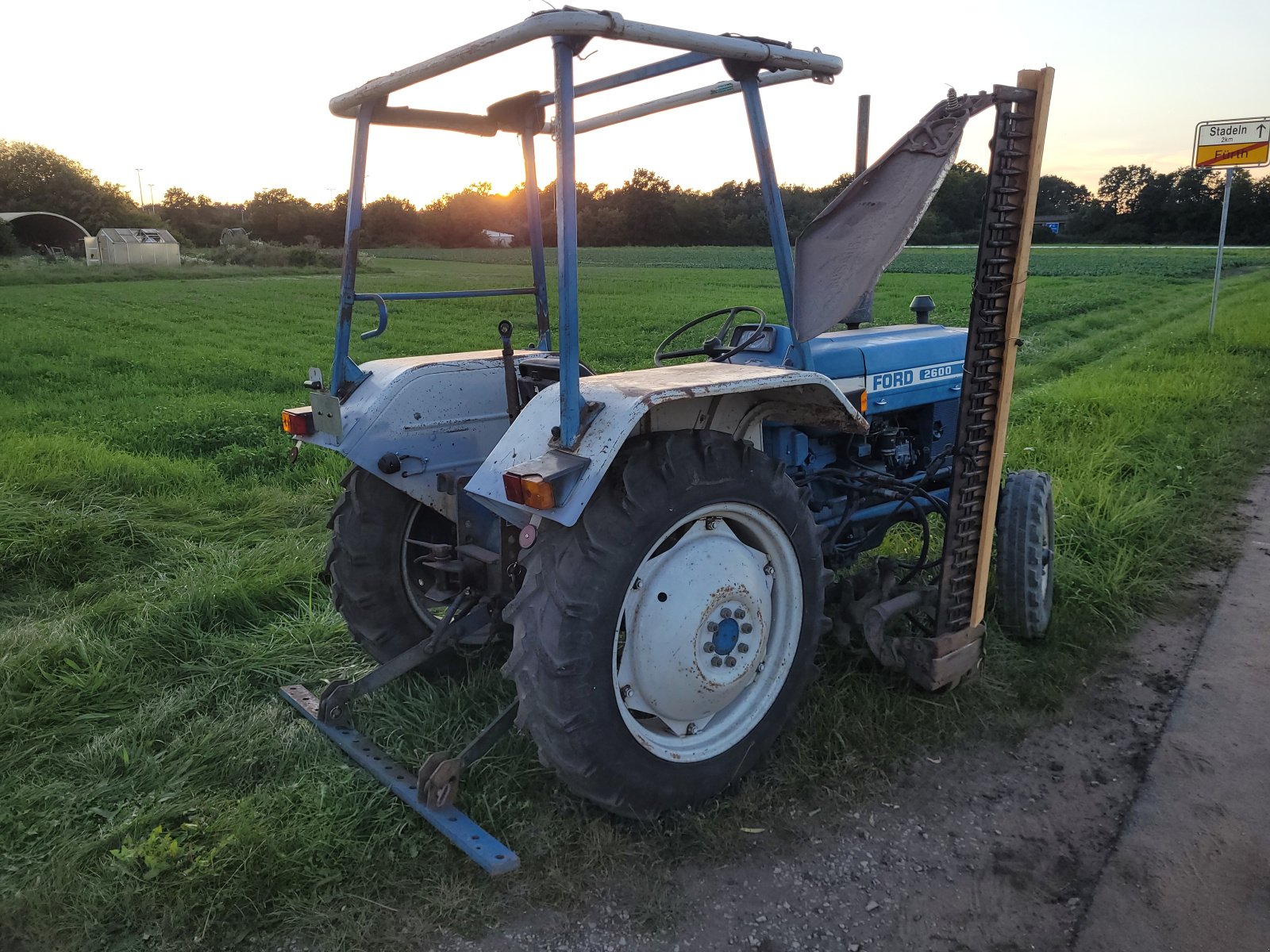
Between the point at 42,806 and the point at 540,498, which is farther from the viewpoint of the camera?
the point at 42,806

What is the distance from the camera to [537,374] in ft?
9.76

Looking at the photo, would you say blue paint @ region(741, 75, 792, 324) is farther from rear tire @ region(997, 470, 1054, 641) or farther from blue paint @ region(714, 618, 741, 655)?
rear tire @ region(997, 470, 1054, 641)

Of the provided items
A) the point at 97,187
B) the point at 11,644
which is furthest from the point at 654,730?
the point at 97,187

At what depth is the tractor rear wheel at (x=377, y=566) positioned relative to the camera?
9.91 feet

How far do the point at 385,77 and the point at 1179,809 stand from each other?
123 inches

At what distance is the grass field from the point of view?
86.2 inches

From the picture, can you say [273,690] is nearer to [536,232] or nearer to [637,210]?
[536,232]

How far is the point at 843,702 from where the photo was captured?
9.91 ft

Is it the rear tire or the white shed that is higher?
the white shed

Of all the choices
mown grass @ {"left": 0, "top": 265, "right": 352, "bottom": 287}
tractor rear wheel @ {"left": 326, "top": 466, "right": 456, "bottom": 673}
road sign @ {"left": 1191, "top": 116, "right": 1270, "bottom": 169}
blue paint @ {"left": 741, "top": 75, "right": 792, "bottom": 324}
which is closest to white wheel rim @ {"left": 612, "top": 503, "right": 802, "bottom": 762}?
blue paint @ {"left": 741, "top": 75, "right": 792, "bottom": 324}

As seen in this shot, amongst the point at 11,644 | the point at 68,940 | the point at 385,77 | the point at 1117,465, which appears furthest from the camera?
the point at 1117,465

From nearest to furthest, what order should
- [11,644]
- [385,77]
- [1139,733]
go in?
[385,77]
[1139,733]
[11,644]

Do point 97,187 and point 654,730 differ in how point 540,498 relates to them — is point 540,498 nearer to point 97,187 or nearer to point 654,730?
point 654,730

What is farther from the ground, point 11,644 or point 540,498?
point 540,498
